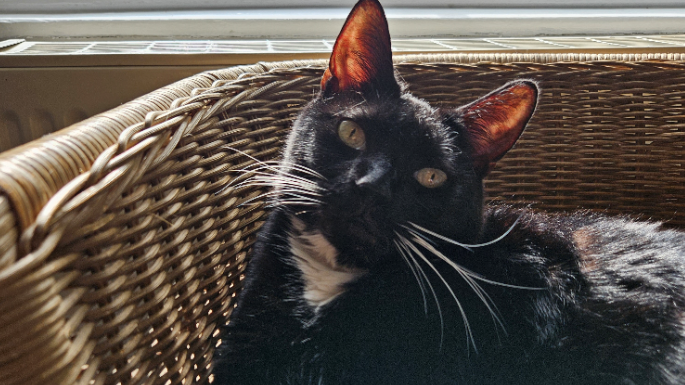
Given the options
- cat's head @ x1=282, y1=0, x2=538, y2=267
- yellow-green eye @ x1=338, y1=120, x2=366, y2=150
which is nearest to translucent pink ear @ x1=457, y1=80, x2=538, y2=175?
cat's head @ x1=282, y1=0, x2=538, y2=267

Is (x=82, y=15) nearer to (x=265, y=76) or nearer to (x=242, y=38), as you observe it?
(x=242, y=38)

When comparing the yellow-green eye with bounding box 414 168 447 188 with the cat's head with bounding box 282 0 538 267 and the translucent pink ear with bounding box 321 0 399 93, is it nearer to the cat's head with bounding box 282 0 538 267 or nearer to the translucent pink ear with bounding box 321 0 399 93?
the cat's head with bounding box 282 0 538 267

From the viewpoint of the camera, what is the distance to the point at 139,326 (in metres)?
0.42

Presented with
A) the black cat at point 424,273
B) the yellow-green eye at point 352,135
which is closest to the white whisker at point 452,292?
the black cat at point 424,273

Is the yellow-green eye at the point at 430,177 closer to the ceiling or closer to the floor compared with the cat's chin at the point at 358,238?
closer to the ceiling

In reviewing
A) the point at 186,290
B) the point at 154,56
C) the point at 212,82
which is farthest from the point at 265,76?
the point at 154,56

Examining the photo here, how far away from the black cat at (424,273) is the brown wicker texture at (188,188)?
9cm

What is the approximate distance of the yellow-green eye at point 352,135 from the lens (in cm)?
50

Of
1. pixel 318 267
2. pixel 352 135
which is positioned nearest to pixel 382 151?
pixel 352 135

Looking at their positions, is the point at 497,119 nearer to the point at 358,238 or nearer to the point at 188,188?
the point at 358,238

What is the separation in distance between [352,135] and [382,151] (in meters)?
0.04

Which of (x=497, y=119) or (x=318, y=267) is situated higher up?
(x=497, y=119)

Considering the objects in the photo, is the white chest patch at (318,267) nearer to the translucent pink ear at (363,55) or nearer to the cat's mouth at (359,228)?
the cat's mouth at (359,228)

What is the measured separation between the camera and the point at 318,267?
0.54 m
